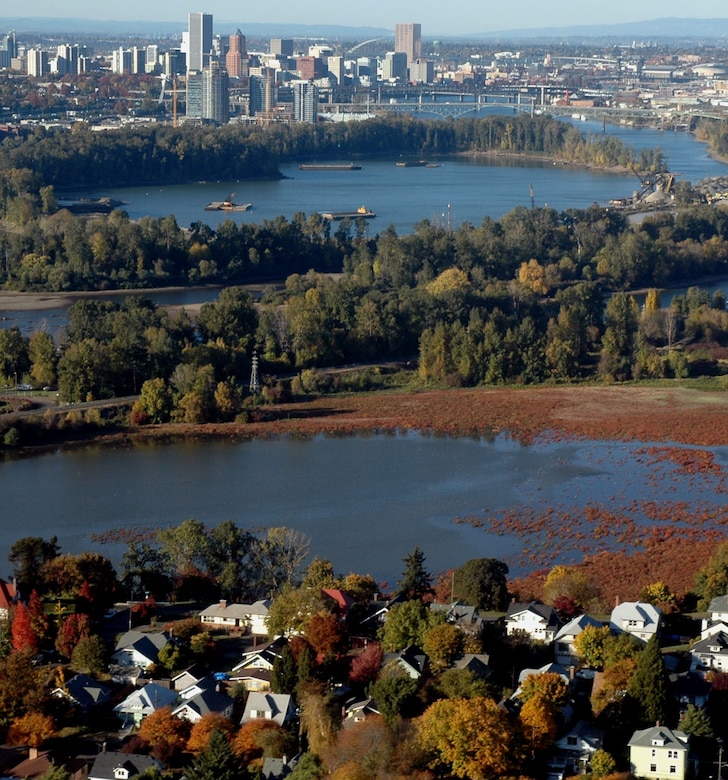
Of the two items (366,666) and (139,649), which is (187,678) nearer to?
(139,649)

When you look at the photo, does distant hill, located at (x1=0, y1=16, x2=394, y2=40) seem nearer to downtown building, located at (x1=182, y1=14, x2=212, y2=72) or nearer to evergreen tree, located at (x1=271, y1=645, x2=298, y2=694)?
downtown building, located at (x1=182, y1=14, x2=212, y2=72)

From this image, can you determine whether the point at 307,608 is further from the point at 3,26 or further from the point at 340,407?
the point at 3,26

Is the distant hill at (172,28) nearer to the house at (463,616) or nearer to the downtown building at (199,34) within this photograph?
the downtown building at (199,34)

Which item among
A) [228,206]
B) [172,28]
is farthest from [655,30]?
[228,206]

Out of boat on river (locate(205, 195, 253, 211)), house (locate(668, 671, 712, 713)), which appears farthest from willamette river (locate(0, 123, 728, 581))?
boat on river (locate(205, 195, 253, 211))

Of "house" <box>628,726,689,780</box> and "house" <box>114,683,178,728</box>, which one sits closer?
"house" <box>628,726,689,780</box>

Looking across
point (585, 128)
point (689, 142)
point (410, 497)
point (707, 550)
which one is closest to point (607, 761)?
point (707, 550)

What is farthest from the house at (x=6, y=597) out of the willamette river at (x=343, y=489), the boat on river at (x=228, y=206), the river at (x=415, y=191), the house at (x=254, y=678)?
the boat on river at (x=228, y=206)
